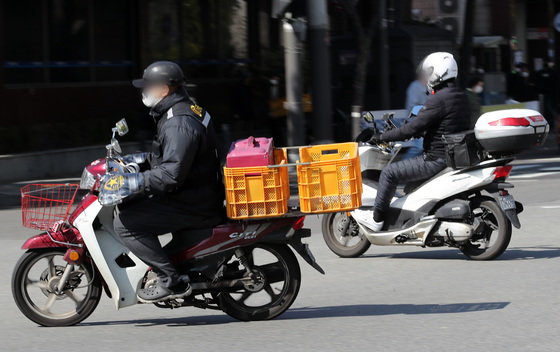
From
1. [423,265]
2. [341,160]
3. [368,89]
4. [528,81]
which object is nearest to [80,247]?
[341,160]

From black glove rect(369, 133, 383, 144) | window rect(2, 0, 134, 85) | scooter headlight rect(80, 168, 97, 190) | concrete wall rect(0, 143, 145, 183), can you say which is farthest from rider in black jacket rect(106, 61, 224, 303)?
window rect(2, 0, 134, 85)

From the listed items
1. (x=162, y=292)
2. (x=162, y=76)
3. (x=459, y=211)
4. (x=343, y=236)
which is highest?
(x=162, y=76)

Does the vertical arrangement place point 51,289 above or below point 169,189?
below

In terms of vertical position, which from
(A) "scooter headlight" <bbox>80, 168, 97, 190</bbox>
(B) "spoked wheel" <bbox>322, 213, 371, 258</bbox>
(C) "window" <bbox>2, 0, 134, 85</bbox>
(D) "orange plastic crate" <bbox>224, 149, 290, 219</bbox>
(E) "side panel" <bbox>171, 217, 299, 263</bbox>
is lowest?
(B) "spoked wheel" <bbox>322, 213, 371, 258</bbox>

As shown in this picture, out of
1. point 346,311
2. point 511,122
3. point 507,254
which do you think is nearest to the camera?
point 346,311

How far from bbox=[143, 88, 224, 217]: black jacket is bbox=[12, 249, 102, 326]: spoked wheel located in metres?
0.78

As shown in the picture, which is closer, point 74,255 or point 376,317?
point 74,255

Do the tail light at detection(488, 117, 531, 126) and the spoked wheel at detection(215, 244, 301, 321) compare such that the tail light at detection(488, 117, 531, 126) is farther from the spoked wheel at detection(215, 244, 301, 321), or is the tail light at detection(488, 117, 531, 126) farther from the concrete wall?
the concrete wall

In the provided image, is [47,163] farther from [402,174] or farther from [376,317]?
[376,317]

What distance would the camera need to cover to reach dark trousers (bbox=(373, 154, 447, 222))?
343 inches

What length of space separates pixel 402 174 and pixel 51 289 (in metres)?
3.41

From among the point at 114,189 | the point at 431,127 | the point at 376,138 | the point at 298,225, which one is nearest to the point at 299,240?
the point at 298,225

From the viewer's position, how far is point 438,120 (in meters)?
8.61

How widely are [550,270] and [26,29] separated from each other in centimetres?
1361
